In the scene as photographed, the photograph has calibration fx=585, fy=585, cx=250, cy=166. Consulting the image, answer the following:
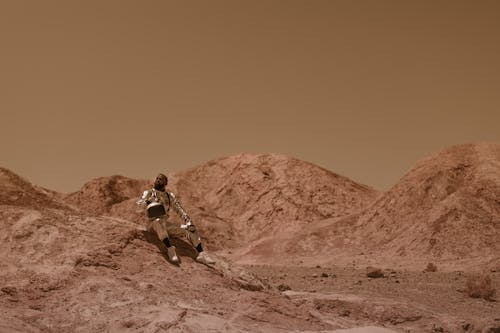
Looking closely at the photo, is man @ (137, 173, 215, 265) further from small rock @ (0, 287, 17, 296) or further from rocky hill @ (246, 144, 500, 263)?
rocky hill @ (246, 144, 500, 263)

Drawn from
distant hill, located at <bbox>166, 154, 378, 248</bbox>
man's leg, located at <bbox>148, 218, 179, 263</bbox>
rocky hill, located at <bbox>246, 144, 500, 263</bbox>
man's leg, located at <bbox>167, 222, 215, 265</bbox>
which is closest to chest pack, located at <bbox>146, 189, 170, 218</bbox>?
man's leg, located at <bbox>148, 218, 179, 263</bbox>

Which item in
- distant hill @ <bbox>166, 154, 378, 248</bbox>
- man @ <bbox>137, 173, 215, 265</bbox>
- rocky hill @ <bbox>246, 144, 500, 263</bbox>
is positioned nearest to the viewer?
man @ <bbox>137, 173, 215, 265</bbox>

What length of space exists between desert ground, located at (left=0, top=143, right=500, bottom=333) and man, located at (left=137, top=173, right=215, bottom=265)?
0.16m

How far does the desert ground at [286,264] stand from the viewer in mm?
7742

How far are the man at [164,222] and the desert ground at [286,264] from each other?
155mm

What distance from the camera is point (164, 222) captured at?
951cm

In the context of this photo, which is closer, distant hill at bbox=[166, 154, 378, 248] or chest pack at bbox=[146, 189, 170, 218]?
chest pack at bbox=[146, 189, 170, 218]

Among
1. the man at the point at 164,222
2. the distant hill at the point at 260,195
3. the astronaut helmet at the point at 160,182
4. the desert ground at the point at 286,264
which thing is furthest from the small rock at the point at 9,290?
the distant hill at the point at 260,195

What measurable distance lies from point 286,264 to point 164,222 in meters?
25.1

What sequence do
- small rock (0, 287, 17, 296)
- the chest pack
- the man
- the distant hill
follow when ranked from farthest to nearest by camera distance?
the distant hill → the chest pack → the man → small rock (0, 287, 17, 296)

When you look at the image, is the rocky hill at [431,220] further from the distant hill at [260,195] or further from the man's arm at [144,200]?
the man's arm at [144,200]

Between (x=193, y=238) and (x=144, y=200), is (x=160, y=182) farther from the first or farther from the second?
(x=193, y=238)

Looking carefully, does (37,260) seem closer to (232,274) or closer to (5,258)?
(5,258)

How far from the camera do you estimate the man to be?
933cm
